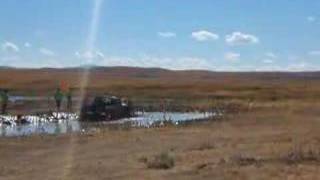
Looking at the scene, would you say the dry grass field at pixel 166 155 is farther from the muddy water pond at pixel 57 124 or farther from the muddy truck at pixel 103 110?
the muddy truck at pixel 103 110

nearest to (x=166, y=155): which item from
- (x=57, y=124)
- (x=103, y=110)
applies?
(x=57, y=124)

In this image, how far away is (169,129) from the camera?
36.0 metres

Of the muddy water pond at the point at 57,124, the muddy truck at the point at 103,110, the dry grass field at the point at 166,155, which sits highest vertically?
the muddy truck at the point at 103,110

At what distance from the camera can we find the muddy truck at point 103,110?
1861 inches

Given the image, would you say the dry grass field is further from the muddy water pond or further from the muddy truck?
the muddy truck

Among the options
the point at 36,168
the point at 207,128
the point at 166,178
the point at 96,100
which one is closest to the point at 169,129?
the point at 207,128

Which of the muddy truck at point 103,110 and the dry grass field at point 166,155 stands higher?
the muddy truck at point 103,110

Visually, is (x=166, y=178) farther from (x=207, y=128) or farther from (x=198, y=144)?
(x=207, y=128)

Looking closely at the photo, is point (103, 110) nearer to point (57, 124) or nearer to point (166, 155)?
point (57, 124)

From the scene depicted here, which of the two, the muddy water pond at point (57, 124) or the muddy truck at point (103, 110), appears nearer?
the muddy water pond at point (57, 124)

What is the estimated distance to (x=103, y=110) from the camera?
156 feet

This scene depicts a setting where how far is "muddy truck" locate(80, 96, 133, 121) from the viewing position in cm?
4726

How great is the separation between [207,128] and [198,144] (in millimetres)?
10016

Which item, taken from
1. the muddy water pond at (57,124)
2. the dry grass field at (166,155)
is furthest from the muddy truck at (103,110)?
the dry grass field at (166,155)
